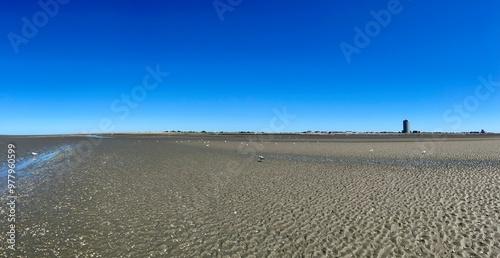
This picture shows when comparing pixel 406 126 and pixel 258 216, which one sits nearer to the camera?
pixel 258 216

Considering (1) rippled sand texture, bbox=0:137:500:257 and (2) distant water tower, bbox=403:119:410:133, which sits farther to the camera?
(2) distant water tower, bbox=403:119:410:133

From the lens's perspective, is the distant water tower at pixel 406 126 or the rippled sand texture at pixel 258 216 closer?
the rippled sand texture at pixel 258 216

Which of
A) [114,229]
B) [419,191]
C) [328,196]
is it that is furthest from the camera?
[419,191]

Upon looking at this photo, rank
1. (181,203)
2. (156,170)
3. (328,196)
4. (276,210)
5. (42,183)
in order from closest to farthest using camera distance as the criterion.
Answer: (276,210), (181,203), (328,196), (42,183), (156,170)

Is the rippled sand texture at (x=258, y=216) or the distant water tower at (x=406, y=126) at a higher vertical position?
the distant water tower at (x=406, y=126)

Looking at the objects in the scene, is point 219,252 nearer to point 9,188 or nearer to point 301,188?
point 301,188

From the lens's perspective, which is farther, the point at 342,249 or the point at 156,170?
the point at 156,170

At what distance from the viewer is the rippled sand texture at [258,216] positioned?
7.77 meters

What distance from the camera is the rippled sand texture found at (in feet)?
25.5

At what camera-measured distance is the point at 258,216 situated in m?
10.4

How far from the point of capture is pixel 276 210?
11172mm

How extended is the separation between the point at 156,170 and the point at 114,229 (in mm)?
11667

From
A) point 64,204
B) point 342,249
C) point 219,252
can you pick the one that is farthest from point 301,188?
point 64,204

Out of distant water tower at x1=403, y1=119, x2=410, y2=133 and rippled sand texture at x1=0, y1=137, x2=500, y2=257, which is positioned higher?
distant water tower at x1=403, y1=119, x2=410, y2=133
